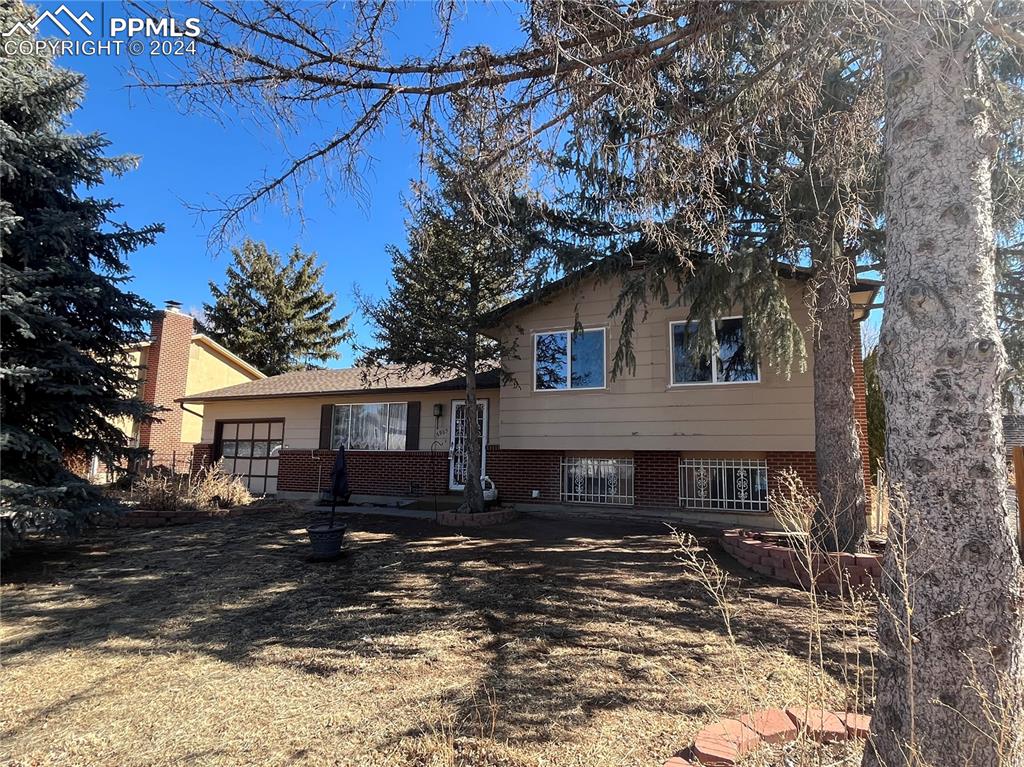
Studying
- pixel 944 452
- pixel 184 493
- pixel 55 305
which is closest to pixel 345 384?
pixel 184 493

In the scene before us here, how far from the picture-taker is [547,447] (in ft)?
37.2

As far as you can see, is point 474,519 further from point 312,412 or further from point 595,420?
point 312,412

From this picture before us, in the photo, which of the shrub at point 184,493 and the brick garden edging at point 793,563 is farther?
the shrub at point 184,493

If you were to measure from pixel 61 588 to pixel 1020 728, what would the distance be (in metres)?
8.45

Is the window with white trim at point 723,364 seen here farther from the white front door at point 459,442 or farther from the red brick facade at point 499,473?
the white front door at point 459,442

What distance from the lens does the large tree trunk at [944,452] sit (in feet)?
6.28

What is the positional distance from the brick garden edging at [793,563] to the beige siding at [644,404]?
282 cm

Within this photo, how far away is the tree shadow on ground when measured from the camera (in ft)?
11.6

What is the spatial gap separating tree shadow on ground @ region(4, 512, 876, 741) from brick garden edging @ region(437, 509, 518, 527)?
4.76 ft

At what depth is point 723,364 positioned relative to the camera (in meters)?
9.95

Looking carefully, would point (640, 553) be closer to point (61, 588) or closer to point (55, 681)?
point (55, 681)

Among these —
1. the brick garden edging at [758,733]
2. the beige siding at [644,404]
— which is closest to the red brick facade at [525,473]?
the beige siding at [644,404]

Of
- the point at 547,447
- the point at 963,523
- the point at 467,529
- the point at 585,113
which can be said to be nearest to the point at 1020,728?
the point at 963,523

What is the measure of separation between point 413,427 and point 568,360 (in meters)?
5.07
